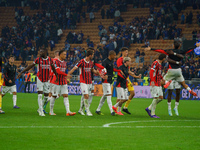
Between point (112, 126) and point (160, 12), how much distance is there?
3168cm

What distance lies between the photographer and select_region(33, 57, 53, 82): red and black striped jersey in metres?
13.7

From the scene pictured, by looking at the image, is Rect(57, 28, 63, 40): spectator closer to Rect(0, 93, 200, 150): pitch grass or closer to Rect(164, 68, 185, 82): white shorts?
Rect(164, 68, 185, 82): white shorts

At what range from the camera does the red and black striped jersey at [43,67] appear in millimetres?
13703

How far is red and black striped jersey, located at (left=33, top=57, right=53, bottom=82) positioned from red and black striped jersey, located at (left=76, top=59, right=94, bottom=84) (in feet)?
3.65

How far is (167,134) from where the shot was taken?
9.27 metres

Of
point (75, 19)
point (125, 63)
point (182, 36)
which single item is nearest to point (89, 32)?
point (75, 19)

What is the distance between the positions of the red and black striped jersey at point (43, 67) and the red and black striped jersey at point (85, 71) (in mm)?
1112

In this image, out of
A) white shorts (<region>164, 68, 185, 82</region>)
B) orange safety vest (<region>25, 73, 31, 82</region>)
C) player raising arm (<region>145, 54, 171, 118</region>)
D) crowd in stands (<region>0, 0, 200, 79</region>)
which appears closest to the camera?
white shorts (<region>164, 68, 185, 82</region>)

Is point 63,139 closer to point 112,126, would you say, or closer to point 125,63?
point 112,126

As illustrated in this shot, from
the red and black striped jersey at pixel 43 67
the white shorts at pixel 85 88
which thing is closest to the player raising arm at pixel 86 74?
the white shorts at pixel 85 88

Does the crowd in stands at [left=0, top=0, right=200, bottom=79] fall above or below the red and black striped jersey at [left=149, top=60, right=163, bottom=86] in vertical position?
above

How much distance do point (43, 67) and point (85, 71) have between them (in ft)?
4.97

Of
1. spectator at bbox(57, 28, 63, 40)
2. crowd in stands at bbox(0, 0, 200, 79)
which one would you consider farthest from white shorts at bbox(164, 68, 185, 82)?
spectator at bbox(57, 28, 63, 40)

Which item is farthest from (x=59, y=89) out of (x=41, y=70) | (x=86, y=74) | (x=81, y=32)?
(x=81, y=32)
